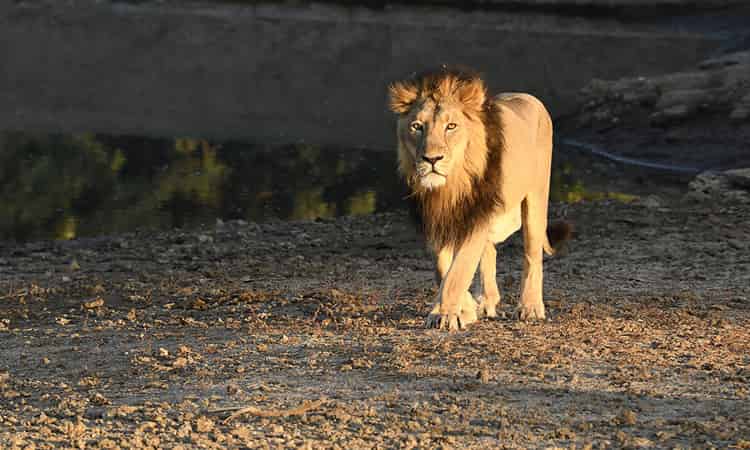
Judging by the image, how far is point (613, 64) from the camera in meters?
26.8

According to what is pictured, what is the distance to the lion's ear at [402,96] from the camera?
268 inches

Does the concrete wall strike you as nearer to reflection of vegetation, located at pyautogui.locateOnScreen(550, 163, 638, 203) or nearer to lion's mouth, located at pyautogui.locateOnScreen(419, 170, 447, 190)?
reflection of vegetation, located at pyautogui.locateOnScreen(550, 163, 638, 203)

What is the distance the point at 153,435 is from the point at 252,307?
2.84 meters

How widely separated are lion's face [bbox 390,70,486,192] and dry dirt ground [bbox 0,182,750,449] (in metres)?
0.80

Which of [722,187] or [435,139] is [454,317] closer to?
[435,139]

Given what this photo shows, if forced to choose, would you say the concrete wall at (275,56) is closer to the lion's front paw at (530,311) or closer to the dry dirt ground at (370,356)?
the dry dirt ground at (370,356)

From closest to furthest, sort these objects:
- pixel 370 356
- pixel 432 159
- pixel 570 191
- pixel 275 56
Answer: pixel 370 356 → pixel 432 159 → pixel 570 191 → pixel 275 56

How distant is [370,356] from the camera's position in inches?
254

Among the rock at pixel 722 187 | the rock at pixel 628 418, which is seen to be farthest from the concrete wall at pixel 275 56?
the rock at pixel 628 418

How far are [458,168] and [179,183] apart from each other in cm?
1070

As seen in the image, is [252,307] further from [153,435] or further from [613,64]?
[613,64]

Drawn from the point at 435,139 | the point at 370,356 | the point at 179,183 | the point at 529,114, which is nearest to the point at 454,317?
the point at 370,356

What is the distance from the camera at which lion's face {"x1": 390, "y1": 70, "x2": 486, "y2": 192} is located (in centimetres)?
663

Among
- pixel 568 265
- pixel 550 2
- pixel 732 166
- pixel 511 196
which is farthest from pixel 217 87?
pixel 511 196
